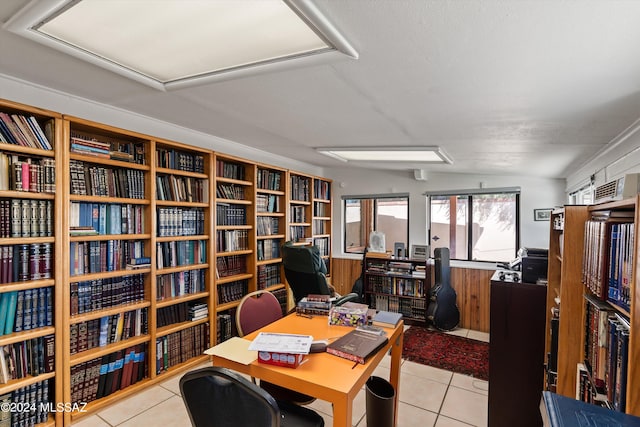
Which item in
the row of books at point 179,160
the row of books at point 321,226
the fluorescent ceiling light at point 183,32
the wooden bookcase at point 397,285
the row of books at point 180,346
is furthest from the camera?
the row of books at point 321,226

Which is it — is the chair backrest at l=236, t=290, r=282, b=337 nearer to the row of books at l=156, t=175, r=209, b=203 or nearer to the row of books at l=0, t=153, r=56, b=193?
the row of books at l=156, t=175, r=209, b=203

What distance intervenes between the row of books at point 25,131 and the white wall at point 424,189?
13.5 feet

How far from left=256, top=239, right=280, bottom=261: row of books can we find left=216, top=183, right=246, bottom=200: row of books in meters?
0.69

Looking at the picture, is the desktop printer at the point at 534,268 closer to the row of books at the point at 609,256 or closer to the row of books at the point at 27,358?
the row of books at the point at 609,256

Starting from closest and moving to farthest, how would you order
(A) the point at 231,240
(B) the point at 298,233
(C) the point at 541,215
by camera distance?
(A) the point at 231,240, (C) the point at 541,215, (B) the point at 298,233

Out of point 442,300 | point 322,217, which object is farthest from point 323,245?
point 442,300

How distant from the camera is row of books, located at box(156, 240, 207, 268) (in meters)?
2.92

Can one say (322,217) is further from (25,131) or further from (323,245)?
(25,131)

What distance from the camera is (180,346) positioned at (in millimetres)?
3016

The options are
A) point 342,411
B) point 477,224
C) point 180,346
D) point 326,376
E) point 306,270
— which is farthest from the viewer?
point 477,224

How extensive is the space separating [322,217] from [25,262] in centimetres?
404

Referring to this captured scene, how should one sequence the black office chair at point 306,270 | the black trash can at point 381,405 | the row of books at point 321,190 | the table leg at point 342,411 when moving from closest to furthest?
1. the table leg at point 342,411
2. the black trash can at point 381,405
3. the black office chair at point 306,270
4. the row of books at point 321,190

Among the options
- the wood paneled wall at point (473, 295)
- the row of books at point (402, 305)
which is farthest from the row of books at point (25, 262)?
the wood paneled wall at point (473, 295)

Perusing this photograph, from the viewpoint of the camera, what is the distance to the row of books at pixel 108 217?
2367 mm
